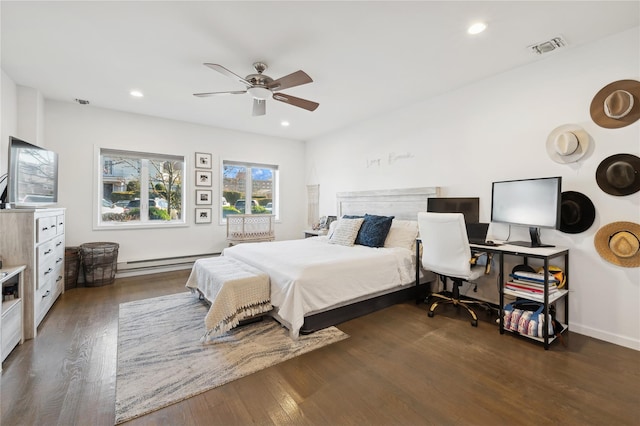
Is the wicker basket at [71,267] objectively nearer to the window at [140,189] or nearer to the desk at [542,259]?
the window at [140,189]

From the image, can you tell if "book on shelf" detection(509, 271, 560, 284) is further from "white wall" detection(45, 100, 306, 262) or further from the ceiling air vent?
"white wall" detection(45, 100, 306, 262)

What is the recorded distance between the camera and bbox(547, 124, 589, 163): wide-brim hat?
8.43 ft

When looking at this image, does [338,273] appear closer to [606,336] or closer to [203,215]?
[606,336]

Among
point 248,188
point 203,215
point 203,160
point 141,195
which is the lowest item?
point 203,215

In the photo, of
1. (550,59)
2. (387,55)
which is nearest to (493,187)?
(550,59)

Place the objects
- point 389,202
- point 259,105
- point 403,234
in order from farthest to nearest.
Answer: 1. point 389,202
2. point 403,234
3. point 259,105

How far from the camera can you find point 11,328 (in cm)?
219

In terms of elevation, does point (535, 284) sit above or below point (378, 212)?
below

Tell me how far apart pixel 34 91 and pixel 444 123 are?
535 centimetres

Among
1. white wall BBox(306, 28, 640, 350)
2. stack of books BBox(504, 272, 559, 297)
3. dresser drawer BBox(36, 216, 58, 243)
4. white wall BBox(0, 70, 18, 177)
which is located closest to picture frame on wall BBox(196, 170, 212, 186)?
dresser drawer BBox(36, 216, 58, 243)

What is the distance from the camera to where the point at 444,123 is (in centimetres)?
371

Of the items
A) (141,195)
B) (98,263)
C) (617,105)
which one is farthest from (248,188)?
(617,105)

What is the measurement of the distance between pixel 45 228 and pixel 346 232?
334cm

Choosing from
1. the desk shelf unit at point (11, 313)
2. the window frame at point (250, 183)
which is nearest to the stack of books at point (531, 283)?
the desk shelf unit at point (11, 313)
